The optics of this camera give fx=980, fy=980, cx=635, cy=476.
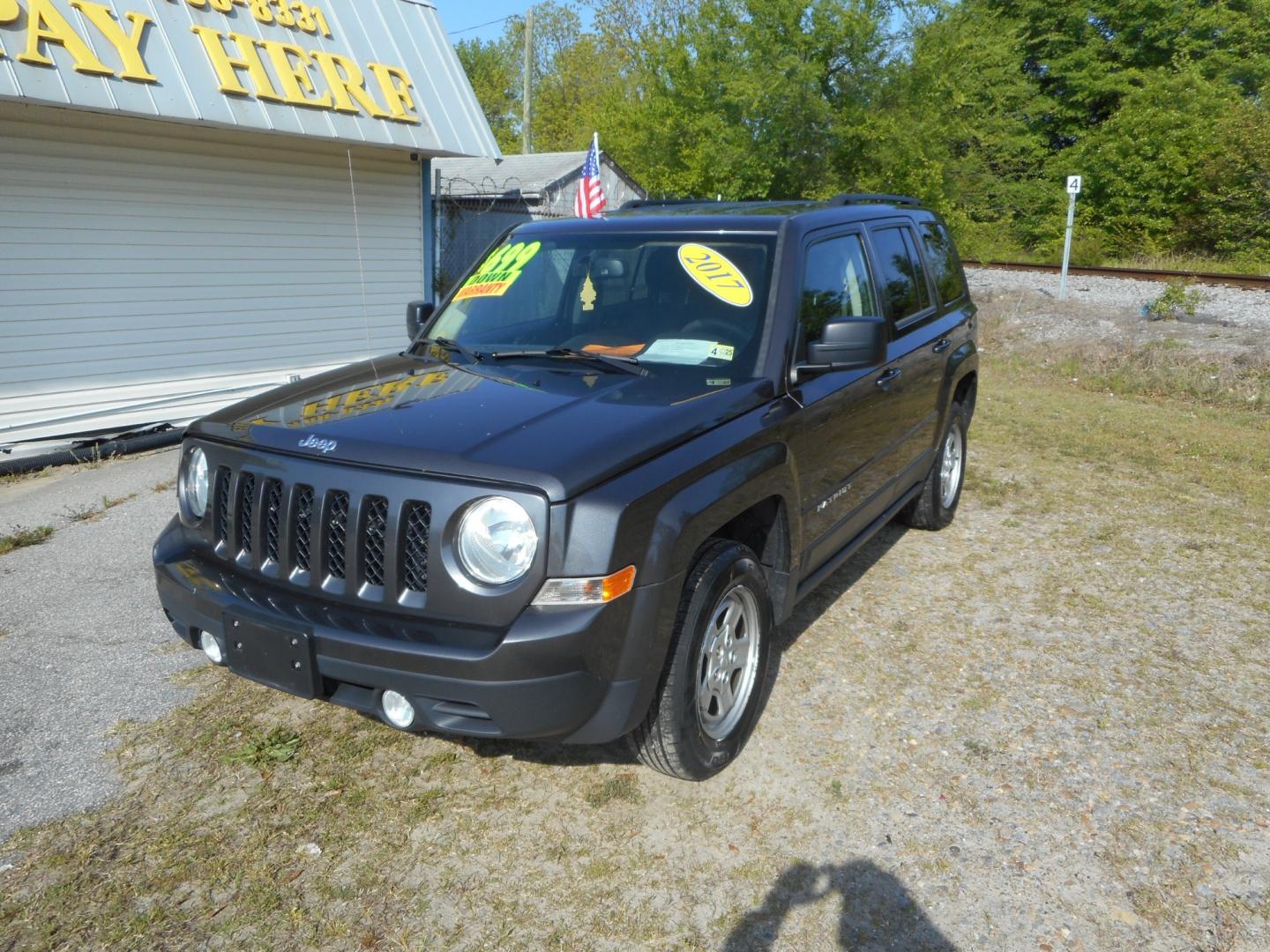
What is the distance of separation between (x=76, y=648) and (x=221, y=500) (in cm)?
178

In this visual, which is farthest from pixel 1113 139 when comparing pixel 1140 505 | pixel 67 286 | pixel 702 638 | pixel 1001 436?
pixel 702 638

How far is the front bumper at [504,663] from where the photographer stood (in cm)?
268

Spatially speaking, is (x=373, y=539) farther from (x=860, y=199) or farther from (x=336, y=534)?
(x=860, y=199)

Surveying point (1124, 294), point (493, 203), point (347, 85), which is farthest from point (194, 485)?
point (493, 203)

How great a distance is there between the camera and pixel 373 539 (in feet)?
9.40

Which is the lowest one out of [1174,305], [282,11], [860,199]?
[1174,305]

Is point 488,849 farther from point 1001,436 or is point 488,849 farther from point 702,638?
point 1001,436

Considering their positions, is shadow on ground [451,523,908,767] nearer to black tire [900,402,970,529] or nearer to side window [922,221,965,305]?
black tire [900,402,970,529]

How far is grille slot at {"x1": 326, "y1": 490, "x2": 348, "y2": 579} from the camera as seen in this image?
2910mm

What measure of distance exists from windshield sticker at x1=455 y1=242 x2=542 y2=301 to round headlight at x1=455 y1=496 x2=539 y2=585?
Result: 191 cm

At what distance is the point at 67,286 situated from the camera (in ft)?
27.1

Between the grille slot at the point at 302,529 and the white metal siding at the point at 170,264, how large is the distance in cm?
629

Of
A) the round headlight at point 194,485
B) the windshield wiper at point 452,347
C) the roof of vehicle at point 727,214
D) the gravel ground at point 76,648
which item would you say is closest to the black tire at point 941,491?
the roof of vehicle at point 727,214

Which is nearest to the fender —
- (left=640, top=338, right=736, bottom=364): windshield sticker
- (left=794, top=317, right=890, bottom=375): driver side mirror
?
(left=794, top=317, right=890, bottom=375): driver side mirror
